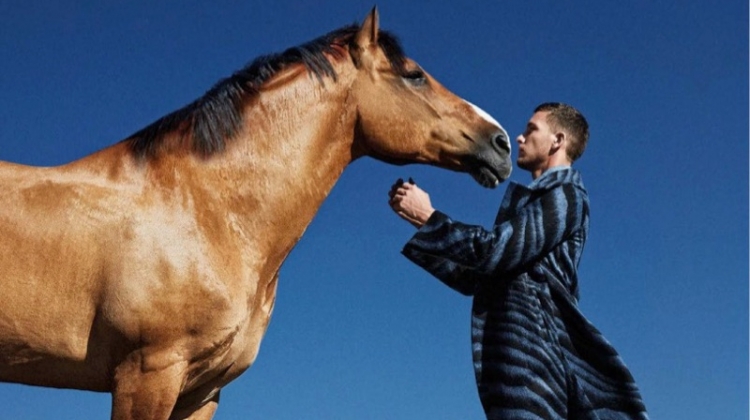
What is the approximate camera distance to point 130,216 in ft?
12.2

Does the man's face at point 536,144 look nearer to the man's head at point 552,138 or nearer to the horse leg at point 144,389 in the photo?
the man's head at point 552,138

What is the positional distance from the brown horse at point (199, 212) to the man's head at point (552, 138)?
23cm

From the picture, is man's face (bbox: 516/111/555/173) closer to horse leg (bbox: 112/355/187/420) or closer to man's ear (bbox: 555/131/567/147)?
man's ear (bbox: 555/131/567/147)

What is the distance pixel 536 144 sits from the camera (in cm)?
405

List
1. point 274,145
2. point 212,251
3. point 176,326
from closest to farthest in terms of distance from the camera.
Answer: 1. point 176,326
2. point 212,251
3. point 274,145

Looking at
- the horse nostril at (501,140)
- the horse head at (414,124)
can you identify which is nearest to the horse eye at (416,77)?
the horse head at (414,124)

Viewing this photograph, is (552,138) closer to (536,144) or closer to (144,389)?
(536,144)

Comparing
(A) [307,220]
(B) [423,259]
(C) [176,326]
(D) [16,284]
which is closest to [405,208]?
(B) [423,259]

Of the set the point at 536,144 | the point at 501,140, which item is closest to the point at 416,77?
the point at 501,140

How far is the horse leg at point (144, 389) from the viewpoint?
11.5 feet

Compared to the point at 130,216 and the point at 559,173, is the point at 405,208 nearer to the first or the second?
the point at 559,173

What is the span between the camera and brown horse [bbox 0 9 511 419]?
3.57 metres

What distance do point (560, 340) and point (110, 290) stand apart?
1.93 meters

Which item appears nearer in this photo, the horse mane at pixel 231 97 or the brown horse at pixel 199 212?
the brown horse at pixel 199 212
